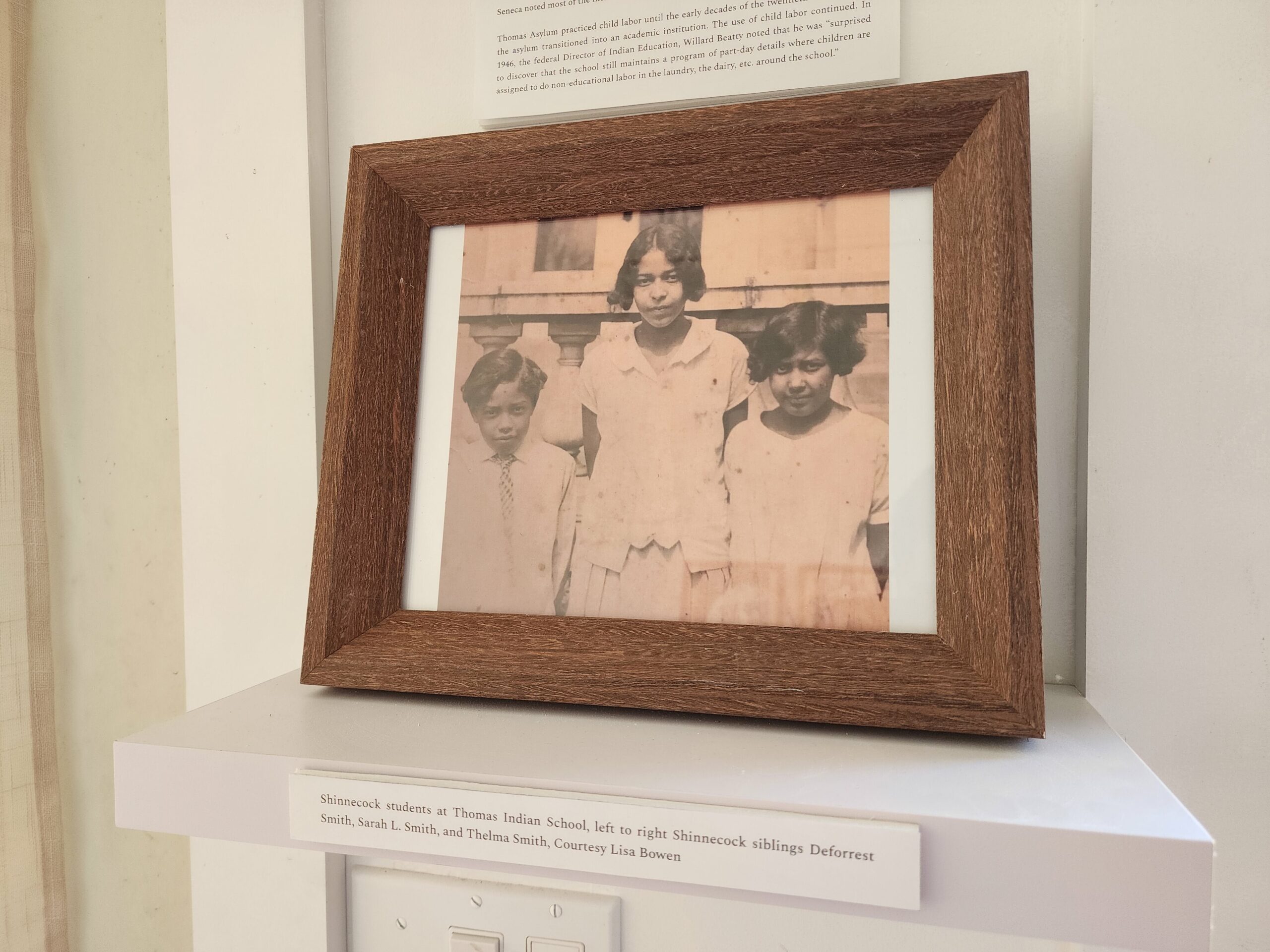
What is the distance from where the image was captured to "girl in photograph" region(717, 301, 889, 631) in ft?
1.42

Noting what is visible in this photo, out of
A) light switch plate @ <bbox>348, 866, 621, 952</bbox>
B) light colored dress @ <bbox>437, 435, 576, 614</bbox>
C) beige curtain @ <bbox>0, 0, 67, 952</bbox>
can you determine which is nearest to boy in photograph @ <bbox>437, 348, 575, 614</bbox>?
light colored dress @ <bbox>437, 435, 576, 614</bbox>

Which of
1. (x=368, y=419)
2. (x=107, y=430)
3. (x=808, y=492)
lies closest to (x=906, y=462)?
(x=808, y=492)

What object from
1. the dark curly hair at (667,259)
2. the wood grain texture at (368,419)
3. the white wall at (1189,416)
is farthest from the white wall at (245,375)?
the white wall at (1189,416)

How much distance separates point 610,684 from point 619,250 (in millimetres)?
250

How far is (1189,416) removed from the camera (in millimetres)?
494

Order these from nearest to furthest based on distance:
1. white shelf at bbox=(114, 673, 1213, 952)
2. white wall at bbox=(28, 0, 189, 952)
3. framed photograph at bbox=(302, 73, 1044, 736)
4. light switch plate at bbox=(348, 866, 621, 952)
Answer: white shelf at bbox=(114, 673, 1213, 952)
framed photograph at bbox=(302, 73, 1044, 736)
light switch plate at bbox=(348, 866, 621, 952)
white wall at bbox=(28, 0, 189, 952)

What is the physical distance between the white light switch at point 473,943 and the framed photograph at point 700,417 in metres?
0.26

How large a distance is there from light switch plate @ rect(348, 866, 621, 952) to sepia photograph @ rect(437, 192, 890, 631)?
267 mm

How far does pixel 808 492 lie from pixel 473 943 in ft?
1.43

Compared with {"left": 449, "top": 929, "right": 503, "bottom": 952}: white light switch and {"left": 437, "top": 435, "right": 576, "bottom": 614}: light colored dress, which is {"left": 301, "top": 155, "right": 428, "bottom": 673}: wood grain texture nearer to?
{"left": 437, "top": 435, "right": 576, "bottom": 614}: light colored dress

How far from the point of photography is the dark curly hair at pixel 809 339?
0.45 m

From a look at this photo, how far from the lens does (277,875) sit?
638 mm

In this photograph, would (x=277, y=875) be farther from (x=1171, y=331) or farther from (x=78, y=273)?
(x=1171, y=331)

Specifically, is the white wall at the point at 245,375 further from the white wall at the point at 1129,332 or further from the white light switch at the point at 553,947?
the white light switch at the point at 553,947
